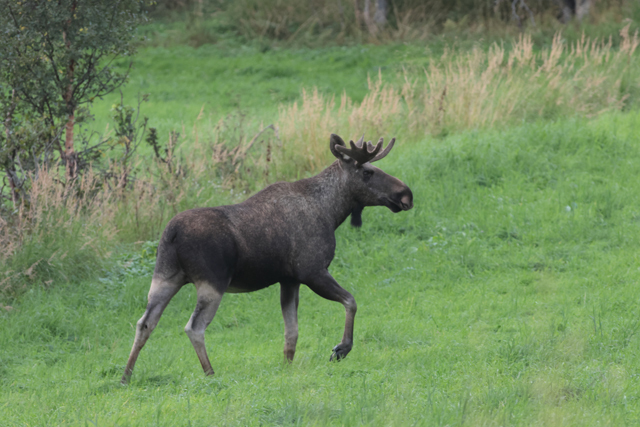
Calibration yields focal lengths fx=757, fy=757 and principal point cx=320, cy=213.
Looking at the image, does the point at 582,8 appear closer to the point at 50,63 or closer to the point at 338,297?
the point at 50,63

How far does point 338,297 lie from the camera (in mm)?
6586

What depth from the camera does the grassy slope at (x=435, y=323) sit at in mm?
5312

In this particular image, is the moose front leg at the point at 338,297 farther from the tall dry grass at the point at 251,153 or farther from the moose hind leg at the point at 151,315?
the tall dry grass at the point at 251,153

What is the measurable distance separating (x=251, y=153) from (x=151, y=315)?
8187mm

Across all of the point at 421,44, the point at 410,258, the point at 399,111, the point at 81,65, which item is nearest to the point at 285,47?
the point at 421,44

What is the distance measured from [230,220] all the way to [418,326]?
106 inches

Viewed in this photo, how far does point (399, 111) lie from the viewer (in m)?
15.1

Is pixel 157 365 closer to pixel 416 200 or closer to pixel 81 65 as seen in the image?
pixel 416 200

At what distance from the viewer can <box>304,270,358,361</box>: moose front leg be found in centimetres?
652

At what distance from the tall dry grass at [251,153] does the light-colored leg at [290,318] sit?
3532 millimetres

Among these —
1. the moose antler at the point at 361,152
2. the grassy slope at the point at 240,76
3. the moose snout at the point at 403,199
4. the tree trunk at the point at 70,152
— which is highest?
the moose antler at the point at 361,152

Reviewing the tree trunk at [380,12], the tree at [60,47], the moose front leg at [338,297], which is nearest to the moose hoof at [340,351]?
the moose front leg at [338,297]

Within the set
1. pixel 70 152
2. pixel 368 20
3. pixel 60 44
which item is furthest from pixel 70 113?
pixel 368 20

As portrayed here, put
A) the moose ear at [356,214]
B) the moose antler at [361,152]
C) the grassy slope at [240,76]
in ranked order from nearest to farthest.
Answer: the moose antler at [361,152] < the moose ear at [356,214] < the grassy slope at [240,76]
